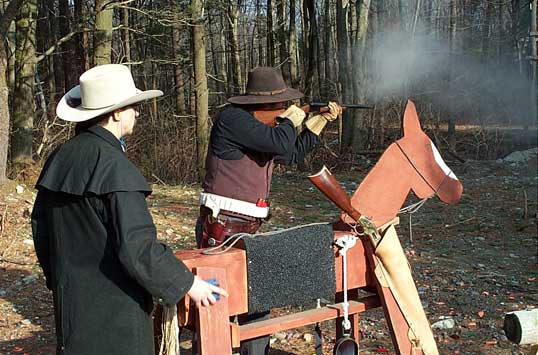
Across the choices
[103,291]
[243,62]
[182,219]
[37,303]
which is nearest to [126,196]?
[103,291]

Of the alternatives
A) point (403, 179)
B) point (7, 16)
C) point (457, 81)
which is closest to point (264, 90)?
point (403, 179)

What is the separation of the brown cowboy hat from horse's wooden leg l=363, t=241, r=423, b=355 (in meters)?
1.06

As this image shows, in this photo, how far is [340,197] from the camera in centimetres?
343

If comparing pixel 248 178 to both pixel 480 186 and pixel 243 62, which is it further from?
pixel 243 62

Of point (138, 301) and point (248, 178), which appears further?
point (248, 178)

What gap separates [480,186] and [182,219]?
552cm

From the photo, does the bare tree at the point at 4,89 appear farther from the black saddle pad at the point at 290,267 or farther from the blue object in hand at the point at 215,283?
the blue object in hand at the point at 215,283

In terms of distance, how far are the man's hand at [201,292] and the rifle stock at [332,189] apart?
3.04 feet

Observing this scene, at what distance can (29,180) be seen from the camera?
9953mm

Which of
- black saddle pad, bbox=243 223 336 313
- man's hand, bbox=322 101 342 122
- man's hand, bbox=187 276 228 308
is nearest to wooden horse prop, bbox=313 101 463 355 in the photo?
black saddle pad, bbox=243 223 336 313

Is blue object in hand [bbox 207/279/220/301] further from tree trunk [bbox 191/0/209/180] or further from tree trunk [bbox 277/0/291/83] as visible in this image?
tree trunk [bbox 277/0/291/83]

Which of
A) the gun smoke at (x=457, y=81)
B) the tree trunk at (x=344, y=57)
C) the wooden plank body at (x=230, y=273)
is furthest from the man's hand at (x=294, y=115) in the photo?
the gun smoke at (x=457, y=81)

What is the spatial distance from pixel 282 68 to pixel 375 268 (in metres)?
14.3

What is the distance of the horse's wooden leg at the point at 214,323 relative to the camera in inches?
113
